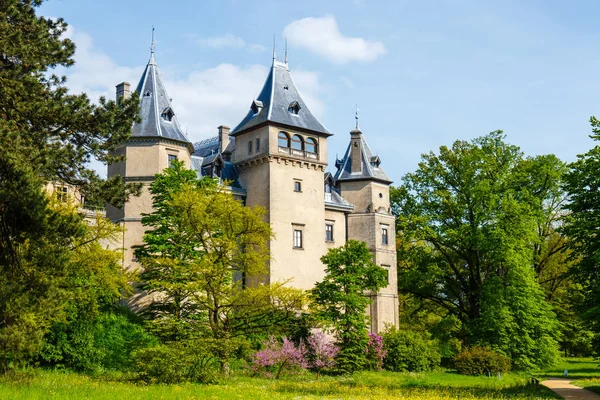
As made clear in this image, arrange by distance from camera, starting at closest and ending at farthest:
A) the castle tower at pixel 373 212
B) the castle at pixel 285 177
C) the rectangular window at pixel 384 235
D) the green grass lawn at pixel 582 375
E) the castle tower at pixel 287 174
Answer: the green grass lawn at pixel 582 375 → the castle at pixel 285 177 → the castle tower at pixel 287 174 → the castle tower at pixel 373 212 → the rectangular window at pixel 384 235

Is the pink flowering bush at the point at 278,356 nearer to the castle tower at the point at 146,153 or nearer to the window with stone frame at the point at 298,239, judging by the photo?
the window with stone frame at the point at 298,239

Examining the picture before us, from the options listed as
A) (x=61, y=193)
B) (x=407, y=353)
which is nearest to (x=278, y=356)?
(x=407, y=353)

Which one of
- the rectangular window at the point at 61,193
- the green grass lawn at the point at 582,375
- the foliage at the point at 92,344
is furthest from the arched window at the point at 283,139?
the green grass lawn at the point at 582,375

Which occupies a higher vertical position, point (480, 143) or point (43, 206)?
point (480, 143)

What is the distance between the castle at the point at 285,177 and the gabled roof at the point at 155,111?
2.3 inches

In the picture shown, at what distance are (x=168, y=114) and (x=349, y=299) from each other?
49.7 ft

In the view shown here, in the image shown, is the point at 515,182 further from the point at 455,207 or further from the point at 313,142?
the point at 313,142

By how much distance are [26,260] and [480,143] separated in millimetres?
33347

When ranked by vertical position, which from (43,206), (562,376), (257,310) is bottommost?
(562,376)

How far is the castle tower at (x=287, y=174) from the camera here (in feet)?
132

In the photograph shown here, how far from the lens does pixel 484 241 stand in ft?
131

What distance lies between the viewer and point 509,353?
124ft

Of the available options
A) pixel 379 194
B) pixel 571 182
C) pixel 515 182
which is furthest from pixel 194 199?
pixel 515 182

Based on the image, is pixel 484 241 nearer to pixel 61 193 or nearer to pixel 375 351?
pixel 375 351
